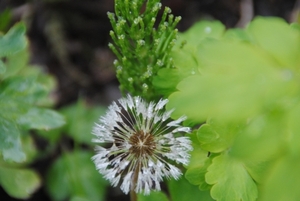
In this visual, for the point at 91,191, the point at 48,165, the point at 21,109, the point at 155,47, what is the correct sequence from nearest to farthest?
the point at 155,47, the point at 21,109, the point at 91,191, the point at 48,165

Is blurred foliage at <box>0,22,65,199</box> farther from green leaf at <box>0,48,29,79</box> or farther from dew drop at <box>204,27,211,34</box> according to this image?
dew drop at <box>204,27,211,34</box>

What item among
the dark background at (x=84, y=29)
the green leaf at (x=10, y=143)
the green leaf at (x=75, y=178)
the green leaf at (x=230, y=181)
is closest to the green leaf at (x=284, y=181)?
the green leaf at (x=230, y=181)

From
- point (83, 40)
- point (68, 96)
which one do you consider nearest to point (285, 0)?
point (83, 40)

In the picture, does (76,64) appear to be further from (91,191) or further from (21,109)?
(21,109)

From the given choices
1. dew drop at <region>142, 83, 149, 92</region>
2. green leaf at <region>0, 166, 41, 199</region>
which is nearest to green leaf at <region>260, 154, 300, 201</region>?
dew drop at <region>142, 83, 149, 92</region>

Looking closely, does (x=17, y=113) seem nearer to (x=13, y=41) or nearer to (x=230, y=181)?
(x=13, y=41)

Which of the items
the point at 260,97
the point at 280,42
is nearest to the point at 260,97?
the point at 260,97
